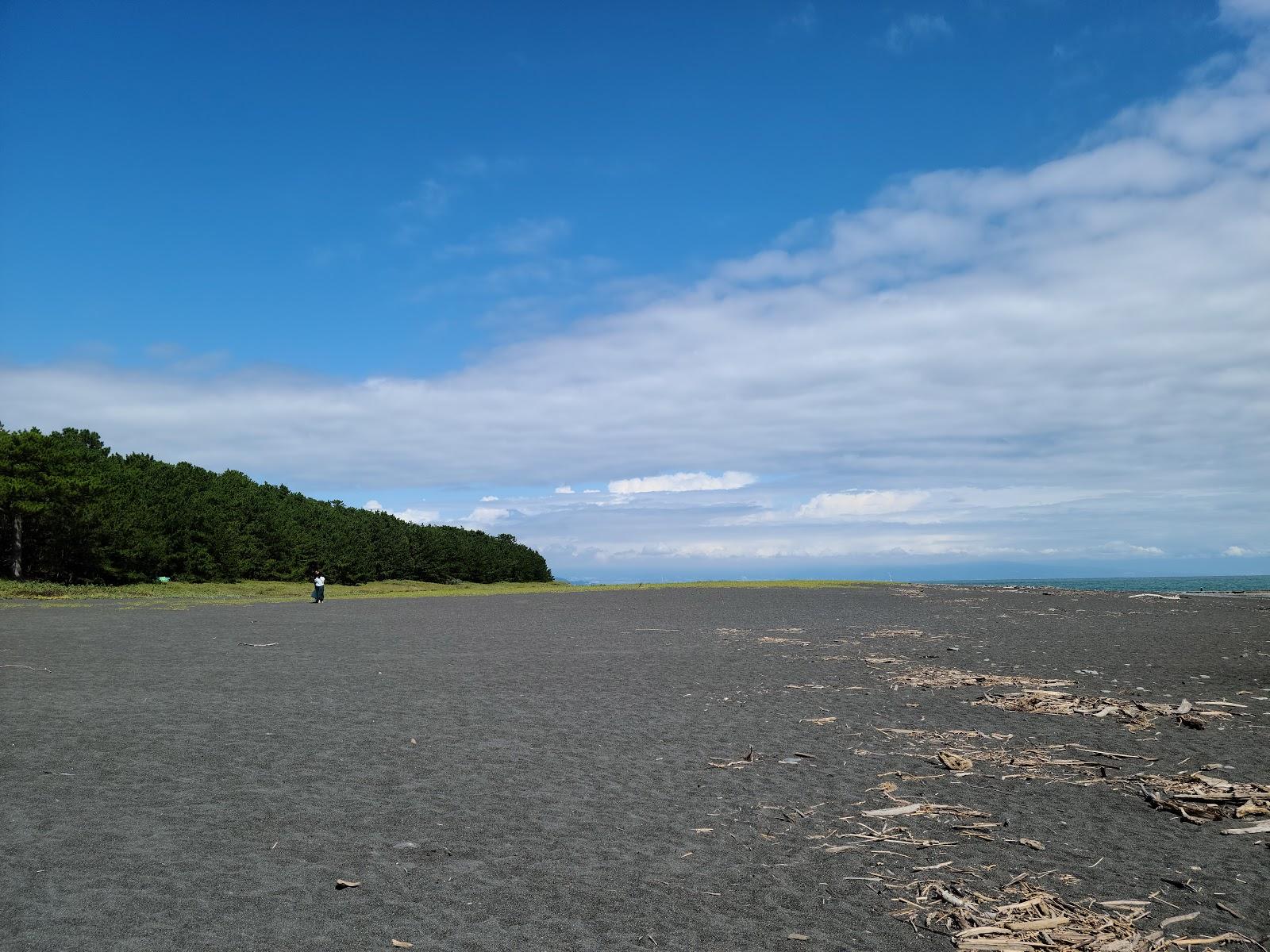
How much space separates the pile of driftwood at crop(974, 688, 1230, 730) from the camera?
37.0 ft

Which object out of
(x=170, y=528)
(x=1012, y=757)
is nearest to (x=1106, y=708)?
(x=1012, y=757)

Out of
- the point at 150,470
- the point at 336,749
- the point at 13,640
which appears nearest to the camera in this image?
the point at 336,749

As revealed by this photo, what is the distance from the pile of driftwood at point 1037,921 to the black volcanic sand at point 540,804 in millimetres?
157

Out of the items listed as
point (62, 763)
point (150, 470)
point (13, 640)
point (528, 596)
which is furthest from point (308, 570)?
point (62, 763)

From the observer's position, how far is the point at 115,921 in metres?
5.03

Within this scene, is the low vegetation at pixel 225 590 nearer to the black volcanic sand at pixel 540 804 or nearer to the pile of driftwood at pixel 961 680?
the black volcanic sand at pixel 540 804

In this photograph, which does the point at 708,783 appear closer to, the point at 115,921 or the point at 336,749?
the point at 336,749

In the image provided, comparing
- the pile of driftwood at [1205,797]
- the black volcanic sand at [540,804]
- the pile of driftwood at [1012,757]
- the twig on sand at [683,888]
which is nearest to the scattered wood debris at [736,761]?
the black volcanic sand at [540,804]

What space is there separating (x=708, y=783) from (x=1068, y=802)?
11.1ft

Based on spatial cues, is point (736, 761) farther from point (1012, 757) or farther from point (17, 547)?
point (17, 547)

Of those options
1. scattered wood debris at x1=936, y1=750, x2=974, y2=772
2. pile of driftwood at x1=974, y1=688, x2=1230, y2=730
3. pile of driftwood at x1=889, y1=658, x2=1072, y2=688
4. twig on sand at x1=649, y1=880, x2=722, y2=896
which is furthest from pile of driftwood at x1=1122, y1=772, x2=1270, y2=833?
pile of driftwood at x1=889, y1=658, x2=1072, y2=688

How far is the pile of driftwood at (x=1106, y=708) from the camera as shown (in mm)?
11275

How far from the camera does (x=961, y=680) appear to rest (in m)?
15.4

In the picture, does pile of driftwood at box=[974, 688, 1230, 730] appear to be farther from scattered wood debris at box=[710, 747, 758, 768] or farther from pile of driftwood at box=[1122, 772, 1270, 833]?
scattered wood debris at box=[710, 747, 758, 768]
